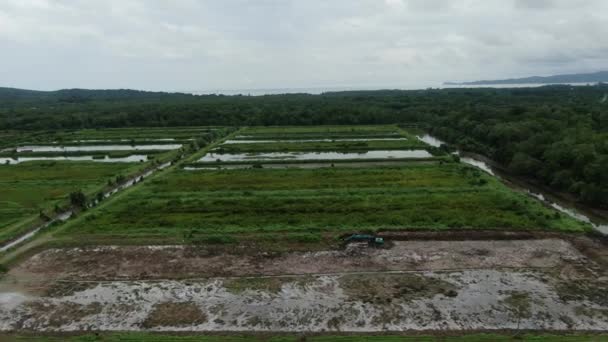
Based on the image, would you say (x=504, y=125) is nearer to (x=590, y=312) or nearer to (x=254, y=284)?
(x=590, y=312)

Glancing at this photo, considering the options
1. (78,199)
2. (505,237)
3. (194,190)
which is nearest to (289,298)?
(505,237)

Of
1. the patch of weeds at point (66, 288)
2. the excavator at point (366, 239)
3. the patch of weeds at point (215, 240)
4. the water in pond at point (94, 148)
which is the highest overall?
the water in pond at point (94, 148)

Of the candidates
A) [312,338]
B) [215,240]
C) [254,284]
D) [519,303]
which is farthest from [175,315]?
[519,303]

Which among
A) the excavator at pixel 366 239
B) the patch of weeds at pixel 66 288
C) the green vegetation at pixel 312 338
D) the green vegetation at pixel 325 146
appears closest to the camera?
the green vegetation at pixel 312 338

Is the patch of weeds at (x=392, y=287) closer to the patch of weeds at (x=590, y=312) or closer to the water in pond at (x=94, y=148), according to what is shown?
the patch of weeds at (x=590, y=312)

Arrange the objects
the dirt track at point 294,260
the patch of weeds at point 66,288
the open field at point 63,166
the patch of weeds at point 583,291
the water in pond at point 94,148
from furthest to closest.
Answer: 1. the water in pond at point 94,148
2. the open field at point 63,166
3. the dirt track at point 294,260
4. the patch of weeds at point 66,288
5. the patch of weeds at point 583,291

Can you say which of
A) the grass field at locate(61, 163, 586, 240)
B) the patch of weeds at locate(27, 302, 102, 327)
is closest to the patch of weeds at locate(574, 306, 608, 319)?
the grass field at locate(61, 163, 586, 240)

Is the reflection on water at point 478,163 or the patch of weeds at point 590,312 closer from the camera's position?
the patch of weeds at point 590,312

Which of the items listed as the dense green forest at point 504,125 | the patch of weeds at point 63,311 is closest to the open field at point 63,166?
the patch of weeds at point 63,311

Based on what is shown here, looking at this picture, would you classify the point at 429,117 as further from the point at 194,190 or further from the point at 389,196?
the point at 194,190
